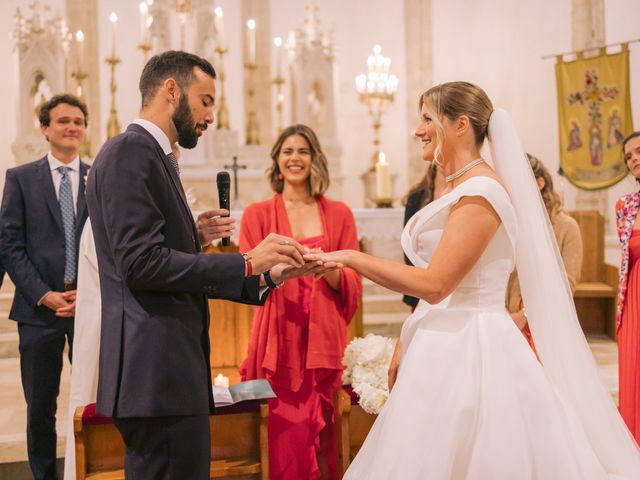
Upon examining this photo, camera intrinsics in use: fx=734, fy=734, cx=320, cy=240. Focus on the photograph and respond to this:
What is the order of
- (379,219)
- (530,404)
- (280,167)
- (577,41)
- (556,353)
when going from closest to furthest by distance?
1. (530,404)
2. (556,353)
3. (280,167)
4. (379,219)
5. (577,41)

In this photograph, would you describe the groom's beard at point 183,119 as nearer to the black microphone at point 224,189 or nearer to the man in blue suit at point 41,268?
the black microphone at point 224,189

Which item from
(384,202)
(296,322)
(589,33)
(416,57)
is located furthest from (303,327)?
(416,57)

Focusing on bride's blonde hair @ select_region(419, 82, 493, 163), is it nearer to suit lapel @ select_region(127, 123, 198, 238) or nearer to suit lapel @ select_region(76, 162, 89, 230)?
suit lapel @ select_region(127, 123, 198, 238)

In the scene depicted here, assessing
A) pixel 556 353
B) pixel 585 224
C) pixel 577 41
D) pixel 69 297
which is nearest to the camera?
pixel 556 353

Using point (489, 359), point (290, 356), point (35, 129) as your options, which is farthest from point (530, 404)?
point (35, 129)

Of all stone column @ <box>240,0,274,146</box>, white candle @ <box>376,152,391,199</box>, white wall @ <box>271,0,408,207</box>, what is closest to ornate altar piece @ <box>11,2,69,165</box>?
stone column @ <box>240,0,274,146</box>

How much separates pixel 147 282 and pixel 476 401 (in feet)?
3.23

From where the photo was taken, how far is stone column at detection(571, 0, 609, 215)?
830 cm

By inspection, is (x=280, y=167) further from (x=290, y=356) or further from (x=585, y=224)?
(x=585, y=224)

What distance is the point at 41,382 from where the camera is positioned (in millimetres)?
3445

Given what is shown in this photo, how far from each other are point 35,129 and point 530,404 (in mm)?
6605

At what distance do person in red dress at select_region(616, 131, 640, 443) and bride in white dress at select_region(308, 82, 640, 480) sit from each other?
138 cm

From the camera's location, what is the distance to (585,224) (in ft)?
23.7

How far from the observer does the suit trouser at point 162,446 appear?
1.98 metres
